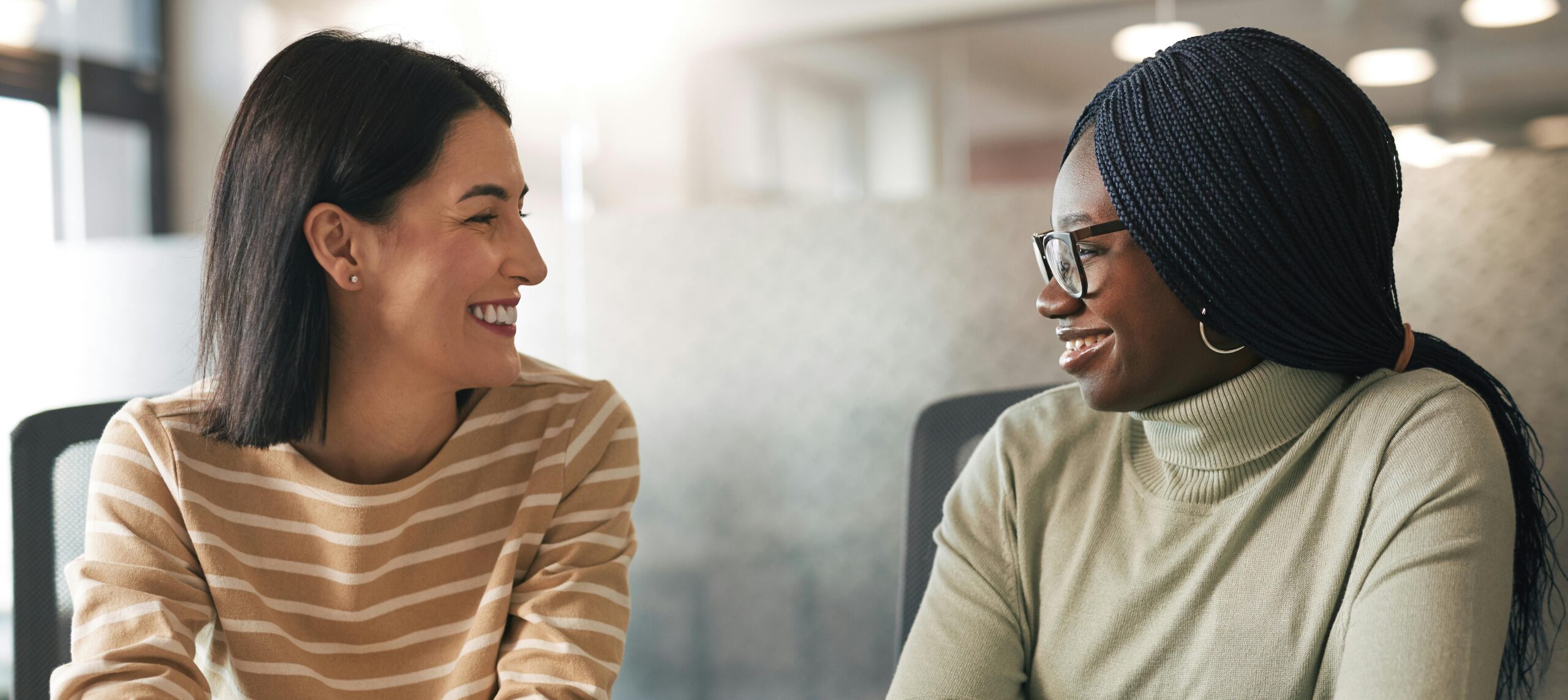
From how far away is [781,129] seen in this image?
1.94 m

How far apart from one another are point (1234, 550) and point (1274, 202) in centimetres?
30

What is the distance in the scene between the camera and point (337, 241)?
1.20m

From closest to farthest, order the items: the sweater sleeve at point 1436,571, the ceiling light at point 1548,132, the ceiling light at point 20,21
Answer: the sweater sleeve at point 1436,571 < the ceiling light at point 1548,132 < the ceiling light at point 20,21

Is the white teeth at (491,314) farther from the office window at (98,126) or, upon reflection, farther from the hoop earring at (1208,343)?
the office window at (98,126)

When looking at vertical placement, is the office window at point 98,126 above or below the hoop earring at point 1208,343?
above

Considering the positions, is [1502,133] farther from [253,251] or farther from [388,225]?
[253,251]

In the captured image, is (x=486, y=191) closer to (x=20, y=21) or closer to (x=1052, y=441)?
(x=1052, y=441)

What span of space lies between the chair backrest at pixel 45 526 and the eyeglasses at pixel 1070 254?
102 cm

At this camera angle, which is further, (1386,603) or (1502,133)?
(1502,133)

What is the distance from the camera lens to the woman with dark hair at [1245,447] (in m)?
0.92

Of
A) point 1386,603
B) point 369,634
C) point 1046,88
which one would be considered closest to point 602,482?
point 369,634

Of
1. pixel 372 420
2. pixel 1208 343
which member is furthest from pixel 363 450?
pixel 1208 343

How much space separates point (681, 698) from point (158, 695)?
115 cm

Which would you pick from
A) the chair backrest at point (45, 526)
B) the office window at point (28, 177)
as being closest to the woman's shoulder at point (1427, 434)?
the chair backrest at point (45, 526)
